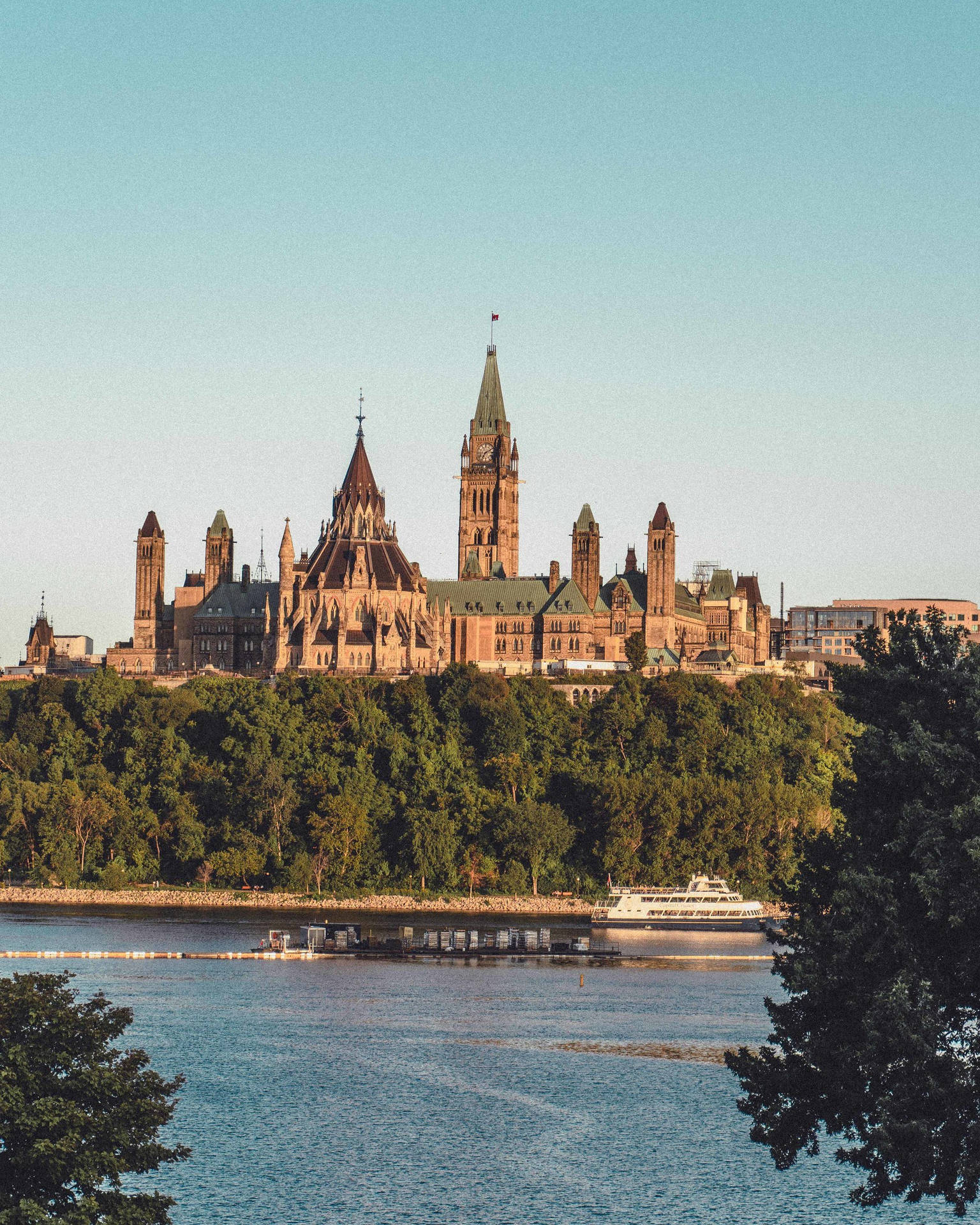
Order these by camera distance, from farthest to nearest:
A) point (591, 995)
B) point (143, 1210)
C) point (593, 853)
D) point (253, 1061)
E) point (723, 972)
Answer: point (593, 853) < point (723, 972) < point (591, 995) < point (253, 1061) < point (143, 1210)

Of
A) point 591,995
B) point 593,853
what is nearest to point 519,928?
point 593,853

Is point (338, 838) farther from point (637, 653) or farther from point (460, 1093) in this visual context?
point (460, 1093)

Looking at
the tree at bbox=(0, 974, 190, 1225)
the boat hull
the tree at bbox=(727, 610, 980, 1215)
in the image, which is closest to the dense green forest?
the boat hull

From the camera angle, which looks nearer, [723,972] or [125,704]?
[723,972]

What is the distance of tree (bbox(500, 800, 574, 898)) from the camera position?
522 ft

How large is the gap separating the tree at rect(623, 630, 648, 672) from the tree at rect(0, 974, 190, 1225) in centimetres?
14730

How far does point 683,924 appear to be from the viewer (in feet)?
470

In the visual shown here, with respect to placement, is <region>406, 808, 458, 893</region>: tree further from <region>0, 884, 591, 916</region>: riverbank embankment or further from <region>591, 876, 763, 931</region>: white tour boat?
<region>591, 876, 763, 931</region>: white tour boat

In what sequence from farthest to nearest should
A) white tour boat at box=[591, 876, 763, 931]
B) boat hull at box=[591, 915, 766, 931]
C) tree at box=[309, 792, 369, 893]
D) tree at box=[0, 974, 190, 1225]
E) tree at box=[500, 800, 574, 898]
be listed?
1. tree at box=[500, 800, 574, 898]
2. tree at box=[309, 792, 369, 893]
3. white tour boat at box=[591, 876, 763, 931]
4. boat hull at box=[591, 915, 766, 931]
5. tree at box=[0, 974, 190, 1225]

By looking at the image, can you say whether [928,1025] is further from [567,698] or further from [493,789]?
[567,698]

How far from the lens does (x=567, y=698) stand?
186m

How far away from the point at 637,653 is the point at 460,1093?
116412 millimetres

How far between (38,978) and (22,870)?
121109 mm

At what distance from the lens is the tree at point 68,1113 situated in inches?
1692
